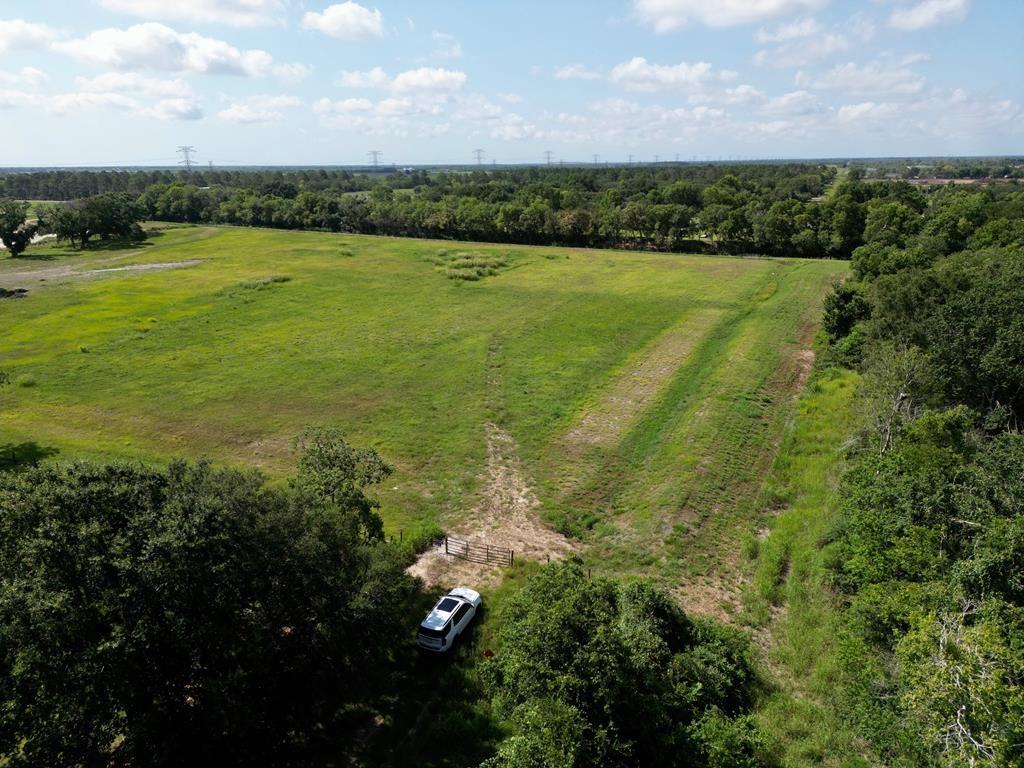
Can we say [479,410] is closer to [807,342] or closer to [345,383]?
[345,383]

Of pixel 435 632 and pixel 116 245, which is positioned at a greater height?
pixel 116 245

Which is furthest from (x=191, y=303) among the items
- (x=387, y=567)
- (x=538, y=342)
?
(x=387, y=567)

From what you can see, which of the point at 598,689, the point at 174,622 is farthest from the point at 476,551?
the point at 174,622

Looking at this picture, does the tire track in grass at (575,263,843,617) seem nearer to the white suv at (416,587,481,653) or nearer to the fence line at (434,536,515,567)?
the fence line at (434,536,515,567)

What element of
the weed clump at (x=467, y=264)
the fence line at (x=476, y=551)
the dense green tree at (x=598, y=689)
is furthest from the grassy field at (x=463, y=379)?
the dense green tree at (x=598, y=689)

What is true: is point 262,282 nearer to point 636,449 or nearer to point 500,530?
point 636,449

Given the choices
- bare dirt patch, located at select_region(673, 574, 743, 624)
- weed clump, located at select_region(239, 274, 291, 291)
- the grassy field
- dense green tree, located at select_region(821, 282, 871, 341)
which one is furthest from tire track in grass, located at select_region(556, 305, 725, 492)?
weed clump, located at select_region(239, 274, 291, 291)
